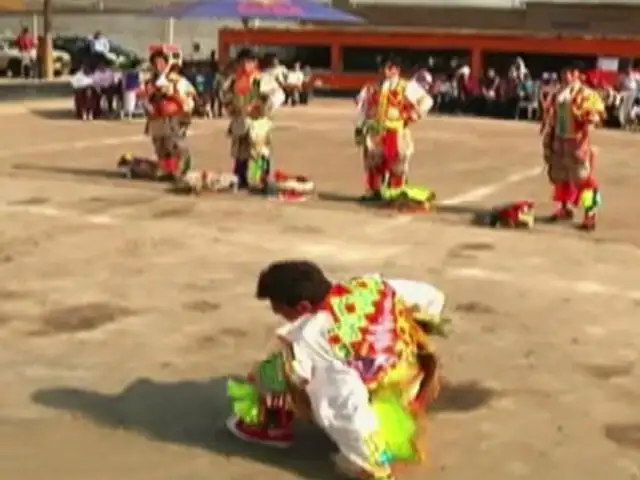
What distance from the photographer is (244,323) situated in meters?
7.92

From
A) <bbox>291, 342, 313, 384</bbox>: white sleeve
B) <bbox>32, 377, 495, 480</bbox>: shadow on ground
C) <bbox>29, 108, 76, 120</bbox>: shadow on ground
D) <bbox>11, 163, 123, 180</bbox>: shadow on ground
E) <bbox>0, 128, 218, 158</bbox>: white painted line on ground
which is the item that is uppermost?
<bbox>291, 342, 313, 384</bbox>: white sleeve

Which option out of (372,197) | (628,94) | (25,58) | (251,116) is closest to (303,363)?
(372,197)

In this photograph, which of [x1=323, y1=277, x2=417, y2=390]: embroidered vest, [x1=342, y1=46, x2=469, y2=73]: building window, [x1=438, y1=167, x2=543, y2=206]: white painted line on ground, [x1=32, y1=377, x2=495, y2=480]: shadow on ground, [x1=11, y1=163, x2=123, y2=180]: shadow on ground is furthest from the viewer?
[x1=342, y1=46, x2=469, y2=73]: building window

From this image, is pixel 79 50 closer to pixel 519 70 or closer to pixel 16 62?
pixel 16 62

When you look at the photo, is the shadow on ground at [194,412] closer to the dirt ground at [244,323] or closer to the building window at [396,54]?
the dirt ground at [244,323]

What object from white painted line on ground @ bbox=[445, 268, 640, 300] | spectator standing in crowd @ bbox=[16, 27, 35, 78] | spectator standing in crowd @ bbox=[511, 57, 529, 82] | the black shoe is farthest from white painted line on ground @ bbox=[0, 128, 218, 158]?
spectator standing in crowd @ bbox=[16, 27, 35, 78]

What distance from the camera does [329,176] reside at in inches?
630

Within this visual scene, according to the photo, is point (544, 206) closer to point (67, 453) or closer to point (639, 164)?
point (639, 164)

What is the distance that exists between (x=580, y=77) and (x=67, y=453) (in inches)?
318

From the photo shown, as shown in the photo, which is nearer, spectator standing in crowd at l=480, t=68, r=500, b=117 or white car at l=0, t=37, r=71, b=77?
spectator standing in crowd at l=480, t=68, r=500, b=117

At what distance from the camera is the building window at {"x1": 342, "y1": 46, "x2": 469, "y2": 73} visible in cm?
3197

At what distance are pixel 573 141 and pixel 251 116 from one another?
363 cm

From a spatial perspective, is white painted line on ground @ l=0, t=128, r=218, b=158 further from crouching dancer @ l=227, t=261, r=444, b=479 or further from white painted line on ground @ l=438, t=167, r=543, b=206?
crouching dancer @ l=227, t=261, r=444, b=479

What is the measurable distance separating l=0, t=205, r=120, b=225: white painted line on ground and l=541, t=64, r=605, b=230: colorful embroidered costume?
424cm
